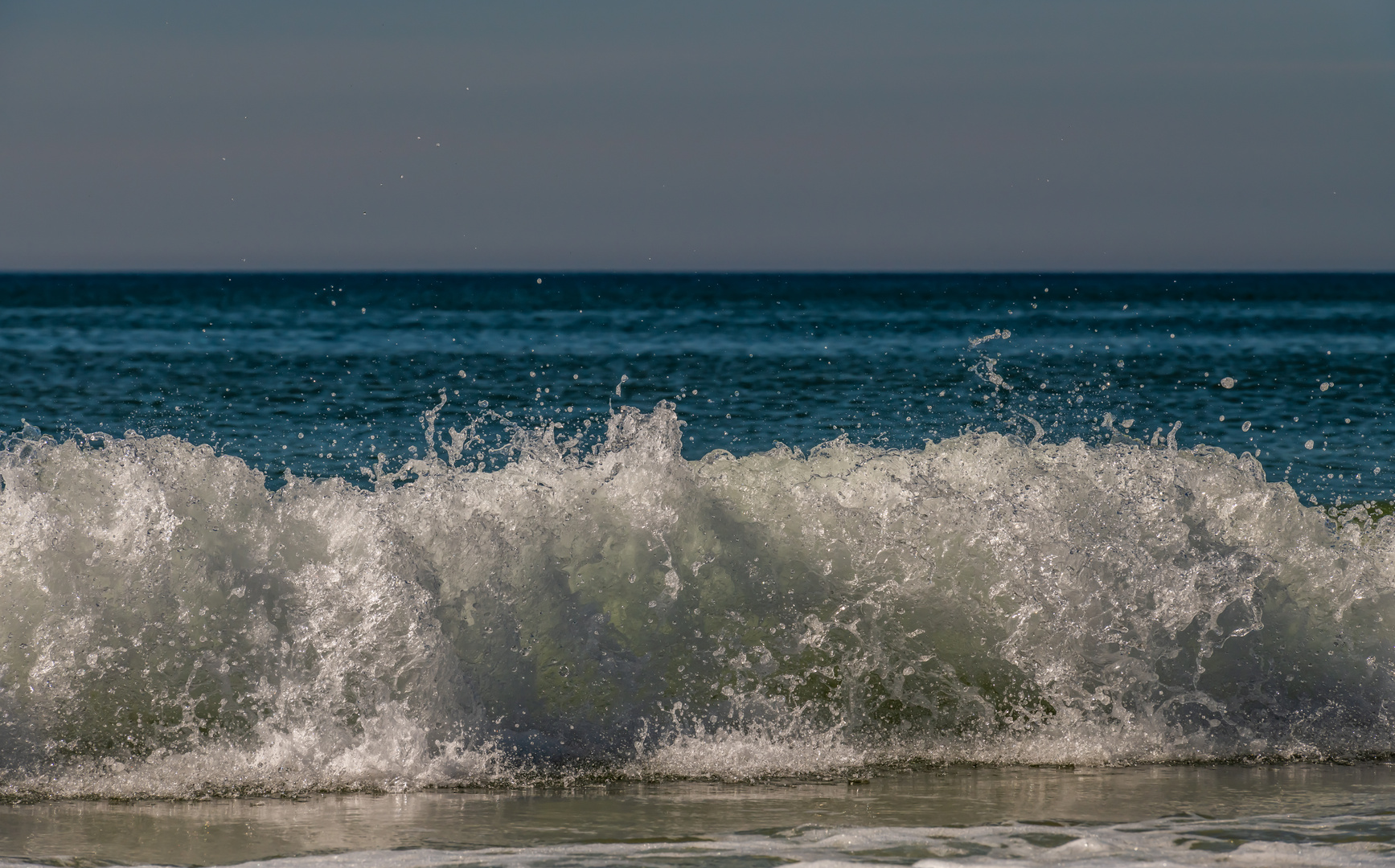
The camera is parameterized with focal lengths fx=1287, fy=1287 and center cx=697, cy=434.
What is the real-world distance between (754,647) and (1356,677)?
8.27ft

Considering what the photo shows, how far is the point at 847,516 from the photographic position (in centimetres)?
537

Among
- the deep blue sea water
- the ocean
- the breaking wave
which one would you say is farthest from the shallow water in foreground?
the deep blue sea water

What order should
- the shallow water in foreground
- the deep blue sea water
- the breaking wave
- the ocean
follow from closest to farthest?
the shallow water in foreground
the ocean
the breaking wave
the deep blue sea water

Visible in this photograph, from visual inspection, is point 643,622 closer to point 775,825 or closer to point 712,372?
point 775,825

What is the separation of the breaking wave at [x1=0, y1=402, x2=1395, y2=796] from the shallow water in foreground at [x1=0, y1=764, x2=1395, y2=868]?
0.69ft

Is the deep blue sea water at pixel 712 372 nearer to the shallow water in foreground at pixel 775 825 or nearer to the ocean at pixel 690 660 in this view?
the ocean at pixel 690 660

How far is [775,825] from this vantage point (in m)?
3.93

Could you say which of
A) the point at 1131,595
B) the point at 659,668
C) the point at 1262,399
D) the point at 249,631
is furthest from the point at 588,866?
the point at 1262,399

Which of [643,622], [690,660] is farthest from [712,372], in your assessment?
[690,660]

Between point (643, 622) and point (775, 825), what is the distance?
4.34 feet

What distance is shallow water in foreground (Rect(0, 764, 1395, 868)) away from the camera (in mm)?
3635

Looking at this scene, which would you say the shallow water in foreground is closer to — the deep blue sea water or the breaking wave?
A: the breaking wave

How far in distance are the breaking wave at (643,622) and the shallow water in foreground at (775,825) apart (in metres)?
0.21

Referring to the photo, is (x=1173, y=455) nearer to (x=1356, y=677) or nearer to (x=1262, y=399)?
(x=1356, y=677)
